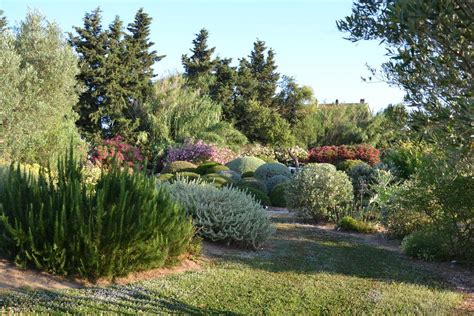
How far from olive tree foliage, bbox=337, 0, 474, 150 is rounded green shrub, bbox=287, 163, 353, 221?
8.26m

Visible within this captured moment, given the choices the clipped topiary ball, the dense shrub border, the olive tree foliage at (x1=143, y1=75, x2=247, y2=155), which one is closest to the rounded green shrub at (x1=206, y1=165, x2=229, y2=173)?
the clipped topiary ball

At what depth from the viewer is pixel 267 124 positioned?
3425 cm

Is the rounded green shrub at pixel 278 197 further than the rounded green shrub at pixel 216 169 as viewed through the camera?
No

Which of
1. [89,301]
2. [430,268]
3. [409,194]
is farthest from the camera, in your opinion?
[409,194]

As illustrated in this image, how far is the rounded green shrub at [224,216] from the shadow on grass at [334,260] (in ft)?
1.33

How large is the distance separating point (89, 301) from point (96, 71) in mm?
25697

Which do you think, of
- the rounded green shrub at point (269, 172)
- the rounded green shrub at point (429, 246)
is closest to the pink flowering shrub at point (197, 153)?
the rounded green shrub at point (269, 172)

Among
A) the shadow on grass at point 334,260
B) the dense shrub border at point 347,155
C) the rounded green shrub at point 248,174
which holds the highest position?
the dense shrub border at point 347,155

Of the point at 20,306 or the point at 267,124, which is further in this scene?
the point at 267,124

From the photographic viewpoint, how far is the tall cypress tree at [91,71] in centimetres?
2875

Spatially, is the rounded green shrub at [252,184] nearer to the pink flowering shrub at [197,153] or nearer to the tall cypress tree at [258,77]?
the pink flowering shrub at [197,153]

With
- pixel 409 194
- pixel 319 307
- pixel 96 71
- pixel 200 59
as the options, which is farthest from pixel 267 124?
pixel 319 307

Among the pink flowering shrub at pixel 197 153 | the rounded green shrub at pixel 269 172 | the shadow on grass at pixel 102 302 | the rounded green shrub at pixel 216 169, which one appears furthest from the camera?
the pink flowering shrub at pixel 197 153

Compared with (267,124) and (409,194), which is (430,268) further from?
(267,124)
